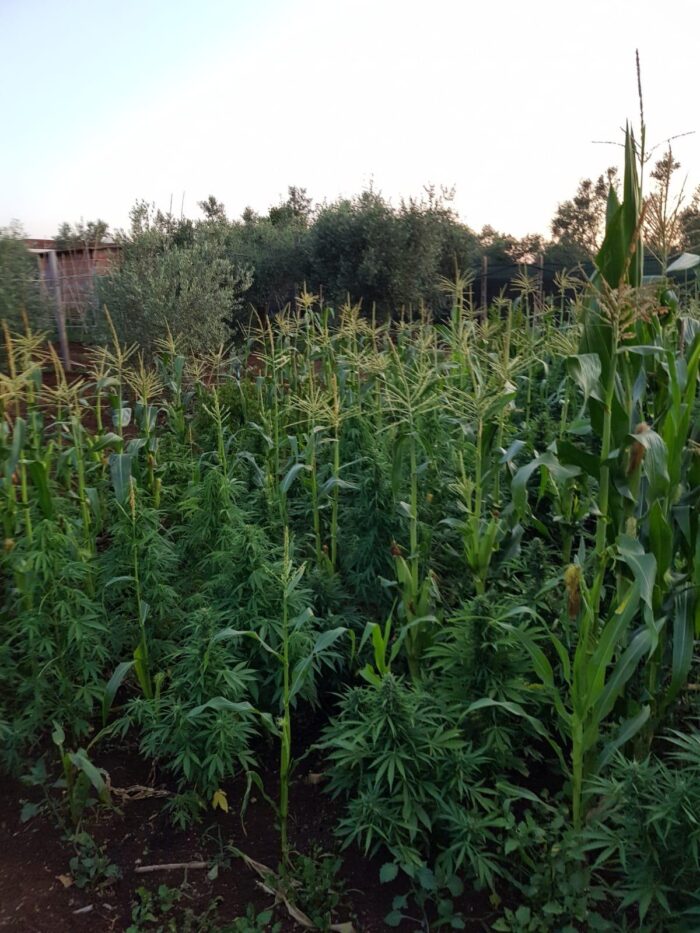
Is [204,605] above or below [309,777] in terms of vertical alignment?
above

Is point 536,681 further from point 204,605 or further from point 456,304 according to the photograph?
point 456,304

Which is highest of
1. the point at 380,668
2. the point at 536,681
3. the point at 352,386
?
the point at 352,386

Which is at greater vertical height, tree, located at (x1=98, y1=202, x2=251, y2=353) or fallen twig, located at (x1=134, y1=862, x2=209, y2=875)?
tree, located at (x1=98, y1=202, x2=251, y2=353)

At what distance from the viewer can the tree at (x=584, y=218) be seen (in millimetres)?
3334

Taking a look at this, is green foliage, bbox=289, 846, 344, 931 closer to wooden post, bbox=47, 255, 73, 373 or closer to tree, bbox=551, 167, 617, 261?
tree, bbox=551, 167, 617, 261

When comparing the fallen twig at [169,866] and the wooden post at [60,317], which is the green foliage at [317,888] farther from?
the wooden post at [60,317]

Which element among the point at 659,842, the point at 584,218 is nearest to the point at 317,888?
the point at 659,842

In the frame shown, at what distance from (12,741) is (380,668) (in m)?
1.50

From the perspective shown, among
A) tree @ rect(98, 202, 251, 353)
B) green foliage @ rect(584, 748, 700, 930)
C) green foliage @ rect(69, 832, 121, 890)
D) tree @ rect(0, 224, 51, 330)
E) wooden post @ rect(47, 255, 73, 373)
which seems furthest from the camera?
wooden post @ rect(47, 255, 73, 373)

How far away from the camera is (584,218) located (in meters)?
5.54

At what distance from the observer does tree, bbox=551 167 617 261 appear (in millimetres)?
3334

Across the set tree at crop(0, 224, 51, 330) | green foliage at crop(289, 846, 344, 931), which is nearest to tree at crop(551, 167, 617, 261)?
green foliage at crop(289, 846, 344, 931)

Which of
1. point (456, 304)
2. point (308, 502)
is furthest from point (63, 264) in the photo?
point (308, 502)

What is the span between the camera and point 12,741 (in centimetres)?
291
